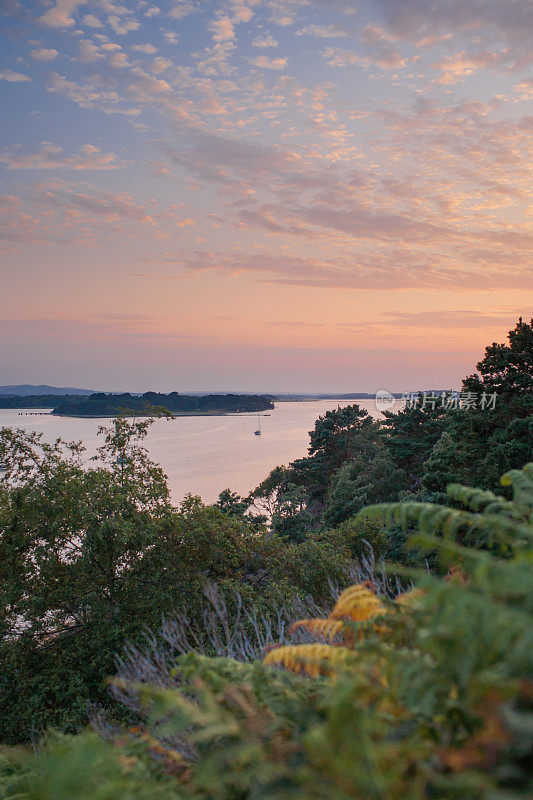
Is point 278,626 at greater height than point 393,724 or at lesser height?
lesser

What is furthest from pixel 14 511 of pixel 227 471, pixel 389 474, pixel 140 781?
pixel 227 471

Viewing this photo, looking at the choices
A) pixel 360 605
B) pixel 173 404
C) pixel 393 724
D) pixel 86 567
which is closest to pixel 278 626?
pixel 86 567

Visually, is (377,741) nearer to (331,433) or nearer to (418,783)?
(418,783)

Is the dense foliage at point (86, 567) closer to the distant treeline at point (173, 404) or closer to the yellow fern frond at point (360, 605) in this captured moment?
the yellow fern frond at point (360, 605)

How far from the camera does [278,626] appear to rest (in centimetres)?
1240

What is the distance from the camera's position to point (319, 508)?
45.4 metres

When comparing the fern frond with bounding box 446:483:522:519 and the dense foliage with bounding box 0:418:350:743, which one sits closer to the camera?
the fern frond with bounding box 446:483:522:519

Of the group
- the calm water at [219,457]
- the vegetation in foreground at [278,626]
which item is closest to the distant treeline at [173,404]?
the calm water at [219,457]

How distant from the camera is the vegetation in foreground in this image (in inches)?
64.8

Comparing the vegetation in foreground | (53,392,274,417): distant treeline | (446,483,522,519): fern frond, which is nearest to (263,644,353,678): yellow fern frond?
the vegetation in foreground

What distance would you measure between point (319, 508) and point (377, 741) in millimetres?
44519

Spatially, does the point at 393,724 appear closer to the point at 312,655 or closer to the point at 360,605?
the point at 312,655

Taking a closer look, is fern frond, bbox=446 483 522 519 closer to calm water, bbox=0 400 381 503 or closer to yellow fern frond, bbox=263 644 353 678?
yellow fern frond, bbox=263 644 353 678

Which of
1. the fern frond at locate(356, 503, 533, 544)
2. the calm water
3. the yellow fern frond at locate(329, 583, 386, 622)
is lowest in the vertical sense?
the calm water
